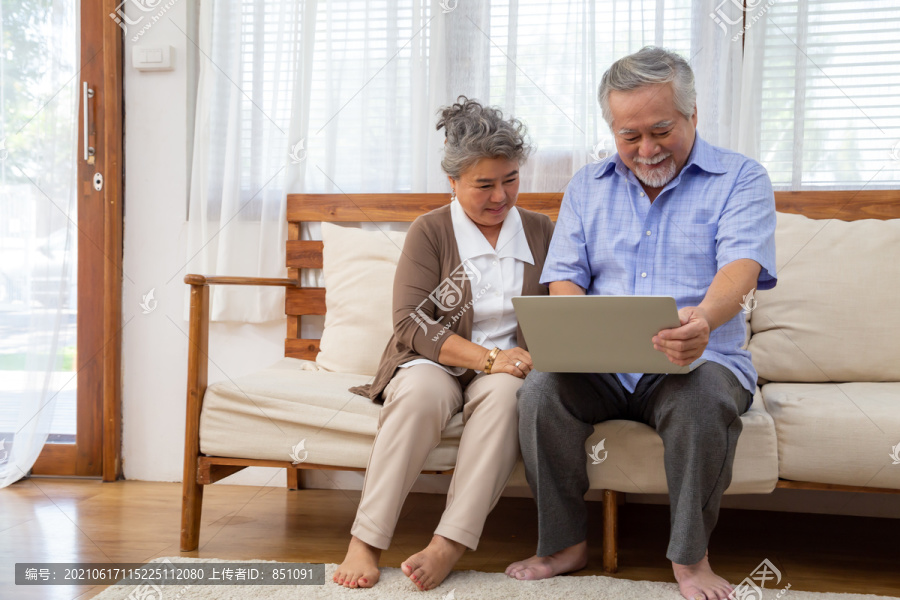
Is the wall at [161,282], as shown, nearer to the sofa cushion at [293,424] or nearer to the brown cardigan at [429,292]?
the sofa cushion at [293,424]

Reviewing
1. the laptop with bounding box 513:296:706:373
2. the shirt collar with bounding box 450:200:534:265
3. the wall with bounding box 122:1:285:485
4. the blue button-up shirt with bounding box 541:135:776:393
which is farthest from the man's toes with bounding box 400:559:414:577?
the wall with bounding box 122:1:285:485

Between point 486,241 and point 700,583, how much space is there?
865 millimetres

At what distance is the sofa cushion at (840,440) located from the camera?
1.44 metres

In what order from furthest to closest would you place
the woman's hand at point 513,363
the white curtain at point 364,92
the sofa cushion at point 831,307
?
the white curtain at point 364,92
the sofa cushion at point 831,307
the woman's hand at point 513,363

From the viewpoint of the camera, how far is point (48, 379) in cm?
241

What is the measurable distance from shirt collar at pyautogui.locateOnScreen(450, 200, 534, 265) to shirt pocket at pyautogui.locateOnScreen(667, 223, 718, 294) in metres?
0.35

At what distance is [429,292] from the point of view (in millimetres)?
1727

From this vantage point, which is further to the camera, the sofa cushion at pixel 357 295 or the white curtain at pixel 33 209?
the white curtain at pixel 33 209

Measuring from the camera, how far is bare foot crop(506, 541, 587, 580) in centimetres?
151

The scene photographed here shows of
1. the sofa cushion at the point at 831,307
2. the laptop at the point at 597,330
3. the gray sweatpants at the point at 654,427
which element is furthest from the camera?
the sofa cushion at the point at 831,307

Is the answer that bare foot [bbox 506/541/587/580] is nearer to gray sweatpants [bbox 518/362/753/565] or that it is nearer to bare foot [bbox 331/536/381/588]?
gray sweatpants [bbox 518/362/753/565]

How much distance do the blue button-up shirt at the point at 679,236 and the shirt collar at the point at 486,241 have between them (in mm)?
97

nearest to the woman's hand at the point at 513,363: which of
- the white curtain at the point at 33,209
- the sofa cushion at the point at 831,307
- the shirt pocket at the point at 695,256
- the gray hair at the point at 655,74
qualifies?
the shirt pocket at the point at 695,256

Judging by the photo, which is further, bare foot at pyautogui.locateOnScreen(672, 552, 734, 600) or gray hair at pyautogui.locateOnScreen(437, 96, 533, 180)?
gray hair at pyautogui.locateOnScreen(437, 96, 533, 180)
